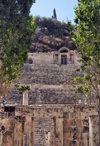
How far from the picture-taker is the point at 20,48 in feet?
53.9

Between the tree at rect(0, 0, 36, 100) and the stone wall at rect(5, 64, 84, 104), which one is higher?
the tree at rect(0, 0, 36, 100)

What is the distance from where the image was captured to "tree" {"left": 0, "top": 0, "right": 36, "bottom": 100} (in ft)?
51.7

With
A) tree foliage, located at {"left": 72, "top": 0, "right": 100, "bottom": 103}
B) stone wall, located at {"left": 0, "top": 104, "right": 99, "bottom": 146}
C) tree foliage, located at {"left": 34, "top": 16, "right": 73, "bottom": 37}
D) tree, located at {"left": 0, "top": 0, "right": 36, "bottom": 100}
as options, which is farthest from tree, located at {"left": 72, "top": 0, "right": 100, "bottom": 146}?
tree foliage, located at {"left": 34, "top": 16, "right": 73, "bottom": 37}

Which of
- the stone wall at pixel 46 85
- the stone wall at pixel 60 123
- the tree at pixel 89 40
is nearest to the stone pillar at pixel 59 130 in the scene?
the stone wall at pixel 60 123

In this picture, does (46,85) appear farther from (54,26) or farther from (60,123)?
(54,26)

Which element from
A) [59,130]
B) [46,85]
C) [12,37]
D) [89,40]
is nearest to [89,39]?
[89,40]

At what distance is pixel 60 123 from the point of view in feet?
51.4

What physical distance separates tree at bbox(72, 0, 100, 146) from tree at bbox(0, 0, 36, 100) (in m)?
3.97

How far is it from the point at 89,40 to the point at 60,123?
6273mm

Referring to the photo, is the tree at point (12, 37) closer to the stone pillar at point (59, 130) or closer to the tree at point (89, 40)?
the tree at point (89, 40)

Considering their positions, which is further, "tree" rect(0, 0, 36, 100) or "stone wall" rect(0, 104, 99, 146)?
"tree" rect(0, 0, 36, 100)

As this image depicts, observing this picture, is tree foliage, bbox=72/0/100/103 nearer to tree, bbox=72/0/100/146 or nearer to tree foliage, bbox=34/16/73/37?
tree, bbox=72/0/100/146

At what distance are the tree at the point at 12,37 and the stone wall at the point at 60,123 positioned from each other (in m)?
1.83

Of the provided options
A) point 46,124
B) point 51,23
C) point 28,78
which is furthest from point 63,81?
point 51,23
